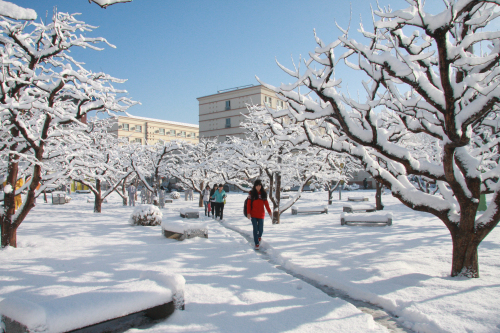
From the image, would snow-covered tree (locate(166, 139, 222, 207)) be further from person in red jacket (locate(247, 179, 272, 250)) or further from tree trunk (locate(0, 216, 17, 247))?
tree trunk (locate(0, 216, 17, 247))

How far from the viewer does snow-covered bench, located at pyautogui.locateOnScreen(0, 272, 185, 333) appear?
8.85ft

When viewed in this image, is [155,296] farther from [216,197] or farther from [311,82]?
[216,197]

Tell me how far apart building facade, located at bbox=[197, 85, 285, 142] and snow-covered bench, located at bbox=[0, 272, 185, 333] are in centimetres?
5246

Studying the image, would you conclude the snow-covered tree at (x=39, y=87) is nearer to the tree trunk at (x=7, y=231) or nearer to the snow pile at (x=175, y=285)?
the tree trunk at (x=7, y=231)

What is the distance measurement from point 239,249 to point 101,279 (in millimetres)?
3626

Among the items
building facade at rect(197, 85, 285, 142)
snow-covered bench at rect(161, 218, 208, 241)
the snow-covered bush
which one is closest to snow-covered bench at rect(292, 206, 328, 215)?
the snow-covered bush

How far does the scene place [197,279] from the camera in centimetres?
542

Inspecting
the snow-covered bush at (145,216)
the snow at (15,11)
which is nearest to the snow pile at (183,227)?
the snow-covered bush at (145,216)

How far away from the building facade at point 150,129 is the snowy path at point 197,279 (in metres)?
57.4

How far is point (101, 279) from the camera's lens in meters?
5.38

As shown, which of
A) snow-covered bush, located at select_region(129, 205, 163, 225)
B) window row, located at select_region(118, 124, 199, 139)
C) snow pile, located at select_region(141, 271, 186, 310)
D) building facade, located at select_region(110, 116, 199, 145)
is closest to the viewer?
snow pile, located at select_region(141, 271, 186, 310)

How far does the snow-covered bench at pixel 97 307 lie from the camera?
2697 millimetres

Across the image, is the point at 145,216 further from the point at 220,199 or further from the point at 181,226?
the point at 181,226

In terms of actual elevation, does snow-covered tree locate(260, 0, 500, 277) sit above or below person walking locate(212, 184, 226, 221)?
above
